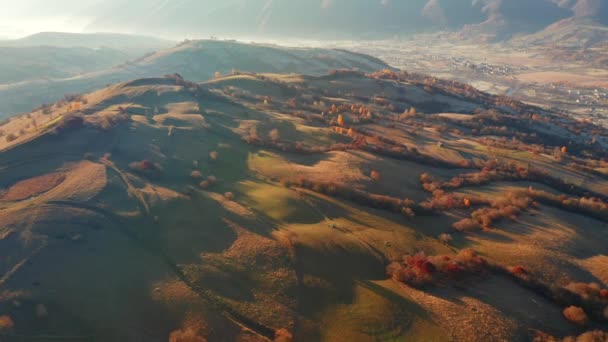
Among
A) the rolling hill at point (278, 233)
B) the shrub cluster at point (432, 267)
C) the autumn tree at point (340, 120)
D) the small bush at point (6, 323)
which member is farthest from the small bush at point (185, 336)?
the autumn tree at point (340, 120)

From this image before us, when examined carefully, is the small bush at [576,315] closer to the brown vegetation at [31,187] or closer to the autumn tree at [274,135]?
the autumn tree at [274,135]

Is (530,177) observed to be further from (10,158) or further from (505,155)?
(10,158)

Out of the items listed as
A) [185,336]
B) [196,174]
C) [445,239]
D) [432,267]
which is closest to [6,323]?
[185,336]

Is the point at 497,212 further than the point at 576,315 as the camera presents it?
Yes

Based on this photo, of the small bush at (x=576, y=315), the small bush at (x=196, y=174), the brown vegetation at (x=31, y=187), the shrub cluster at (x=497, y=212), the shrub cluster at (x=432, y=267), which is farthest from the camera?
the small bush at (x=196, y=174)

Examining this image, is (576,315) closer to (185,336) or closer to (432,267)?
(432,267)

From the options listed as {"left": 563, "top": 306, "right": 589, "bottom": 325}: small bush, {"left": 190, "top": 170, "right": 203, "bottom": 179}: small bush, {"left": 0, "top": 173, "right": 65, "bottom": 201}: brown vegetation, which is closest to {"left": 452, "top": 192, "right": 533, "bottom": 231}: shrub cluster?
{"left": 563, "top": 306, "right": 589, "bottom": 325}: small bush
